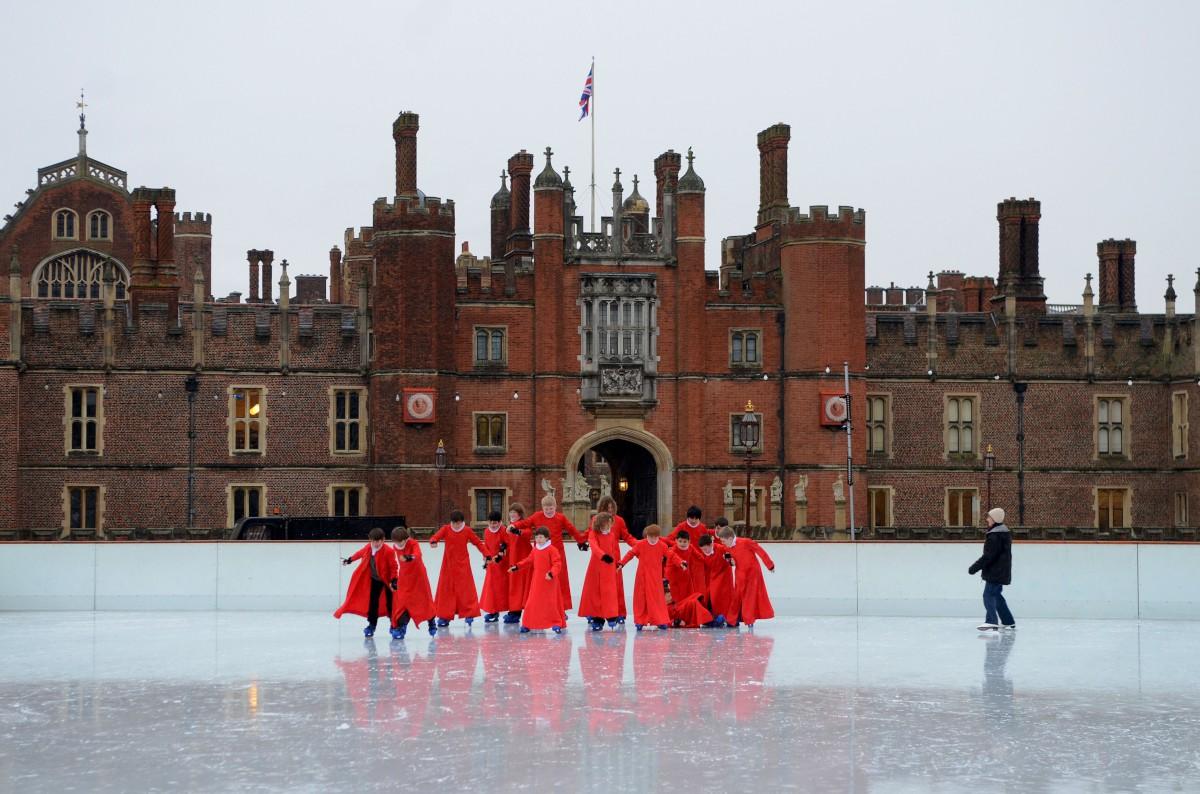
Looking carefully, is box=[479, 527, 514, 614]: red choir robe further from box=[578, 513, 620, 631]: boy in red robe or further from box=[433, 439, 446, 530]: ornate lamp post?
box=[433, 439, 446, 530]: ornate lamp post

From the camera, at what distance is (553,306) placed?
43.8 m

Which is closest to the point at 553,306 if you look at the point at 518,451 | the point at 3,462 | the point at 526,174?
the point at 518,451

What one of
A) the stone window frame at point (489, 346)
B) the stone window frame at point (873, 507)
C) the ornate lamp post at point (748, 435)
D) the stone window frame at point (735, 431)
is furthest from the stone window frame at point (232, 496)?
the stone window frame at point (873, 507)

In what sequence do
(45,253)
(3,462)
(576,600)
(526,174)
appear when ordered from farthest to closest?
(45,253)
(526,174)
(3,462)
(576,600)

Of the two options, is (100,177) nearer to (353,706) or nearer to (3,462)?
(3,462)

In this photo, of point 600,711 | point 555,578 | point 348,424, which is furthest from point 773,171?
point 600,711

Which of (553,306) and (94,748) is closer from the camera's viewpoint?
(94,748)

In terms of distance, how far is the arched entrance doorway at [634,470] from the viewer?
44000 mm

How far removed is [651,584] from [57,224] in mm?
47053

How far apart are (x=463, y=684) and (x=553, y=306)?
2875cm

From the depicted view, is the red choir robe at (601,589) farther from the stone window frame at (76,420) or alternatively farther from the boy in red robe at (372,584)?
the stone window frame at (76,420)

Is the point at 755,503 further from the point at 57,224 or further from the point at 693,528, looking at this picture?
the point at 57,224

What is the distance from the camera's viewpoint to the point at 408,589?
20.2 m

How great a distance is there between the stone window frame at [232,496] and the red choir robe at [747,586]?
23638 millimetres
